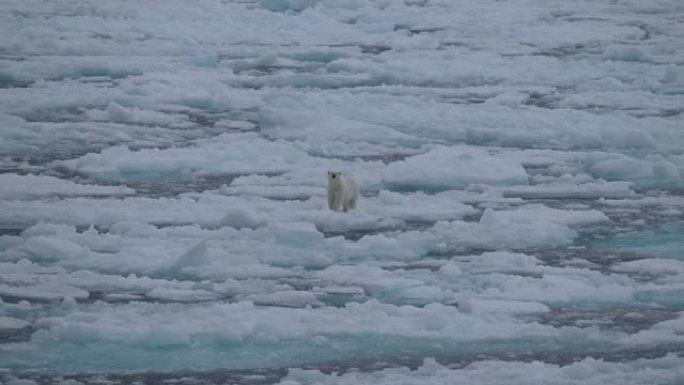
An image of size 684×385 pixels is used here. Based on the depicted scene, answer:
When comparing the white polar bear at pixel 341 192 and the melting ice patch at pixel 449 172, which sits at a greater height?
the melting ice patch at pixel 449 172

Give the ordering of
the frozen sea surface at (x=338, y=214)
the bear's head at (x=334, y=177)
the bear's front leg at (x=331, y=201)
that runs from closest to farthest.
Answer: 1. the frozen sea surface at (x=338, y=214)
2. the bear's head at (x=334, y=177)
3. the bear's front leg at (x=331, y=201)

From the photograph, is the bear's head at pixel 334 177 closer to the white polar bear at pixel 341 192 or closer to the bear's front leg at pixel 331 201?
the white polar bear at pixel 341 192

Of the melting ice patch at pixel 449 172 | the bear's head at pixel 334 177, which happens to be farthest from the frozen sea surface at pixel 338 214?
the bear's head at pixel 334 177

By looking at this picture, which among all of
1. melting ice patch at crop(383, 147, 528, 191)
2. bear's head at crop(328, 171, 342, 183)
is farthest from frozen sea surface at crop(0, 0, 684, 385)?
bear's head at crop(328, 171, 342, 183)

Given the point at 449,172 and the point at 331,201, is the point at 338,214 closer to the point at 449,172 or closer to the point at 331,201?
the point at 331,201

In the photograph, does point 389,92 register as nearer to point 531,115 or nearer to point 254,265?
point 531,115
